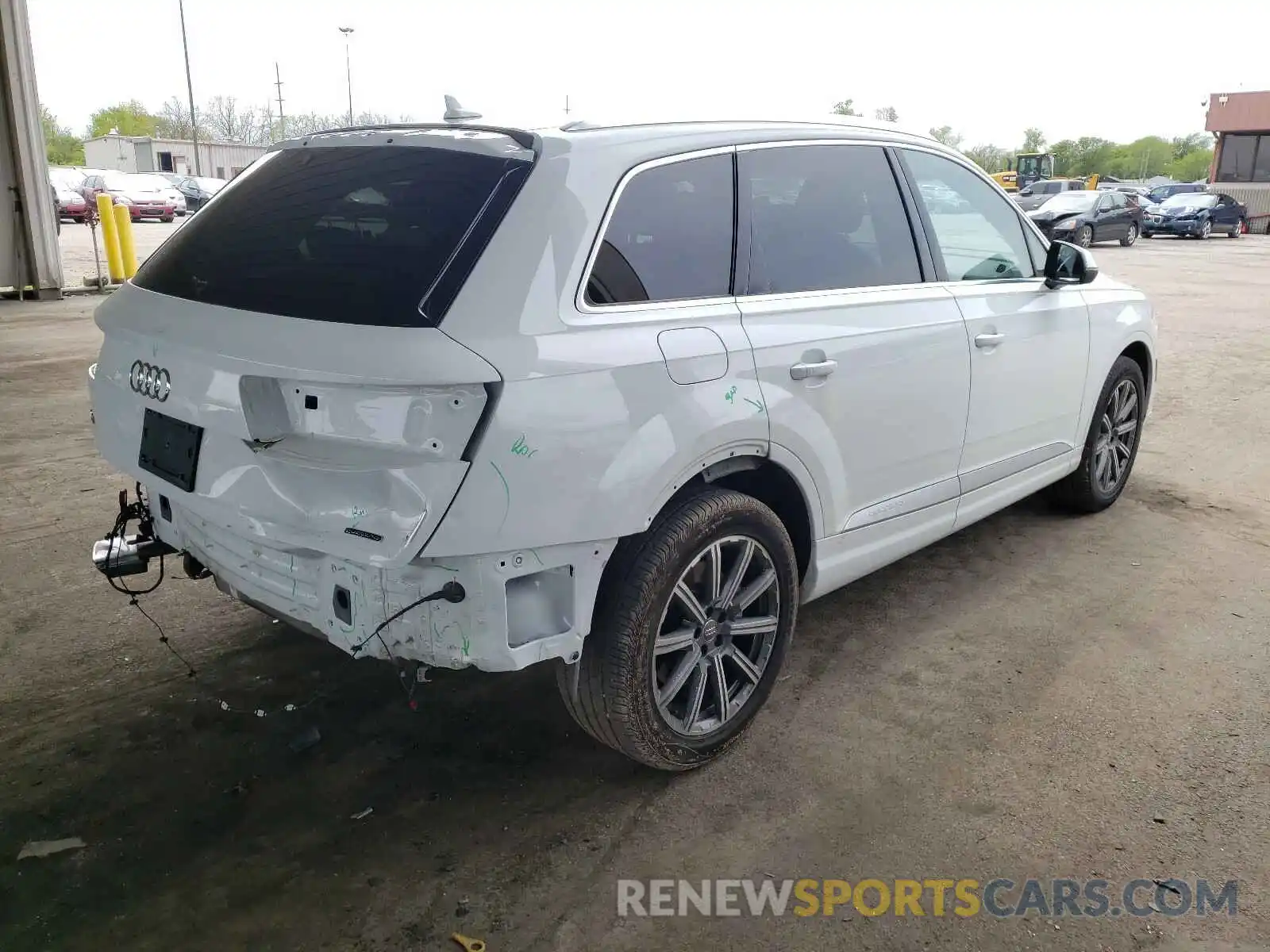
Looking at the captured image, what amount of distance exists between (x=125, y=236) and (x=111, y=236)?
0.88 feet

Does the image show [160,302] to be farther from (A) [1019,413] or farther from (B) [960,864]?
(A) [1019,413]

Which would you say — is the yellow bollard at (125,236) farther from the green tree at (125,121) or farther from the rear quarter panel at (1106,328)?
the green tree at (125,121)

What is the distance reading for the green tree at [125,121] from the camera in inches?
3706

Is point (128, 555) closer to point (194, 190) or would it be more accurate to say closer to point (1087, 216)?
point (1087, 216)

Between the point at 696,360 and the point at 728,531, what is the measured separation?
51 centimetres

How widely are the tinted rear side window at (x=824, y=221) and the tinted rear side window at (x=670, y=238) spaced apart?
0.38 feet

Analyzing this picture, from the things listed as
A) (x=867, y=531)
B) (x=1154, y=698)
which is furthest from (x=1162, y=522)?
(x=867, y=531)

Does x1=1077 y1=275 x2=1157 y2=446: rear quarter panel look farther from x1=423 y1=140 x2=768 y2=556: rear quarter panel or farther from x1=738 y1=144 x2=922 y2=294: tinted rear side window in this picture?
x1=423 y1=140 x2=768 y2=556: rear quarter panel

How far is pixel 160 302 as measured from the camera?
287 cm

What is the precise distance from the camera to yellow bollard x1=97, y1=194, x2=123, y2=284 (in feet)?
45.3

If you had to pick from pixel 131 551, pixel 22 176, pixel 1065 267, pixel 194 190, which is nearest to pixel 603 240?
pixel 131 551

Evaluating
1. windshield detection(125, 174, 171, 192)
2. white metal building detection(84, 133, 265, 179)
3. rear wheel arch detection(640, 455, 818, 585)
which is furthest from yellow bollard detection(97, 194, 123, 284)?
white metal building detection(84, 133, 265, 179)

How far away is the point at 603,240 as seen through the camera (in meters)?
2.61

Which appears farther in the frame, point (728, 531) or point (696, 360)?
point (728, 531)
